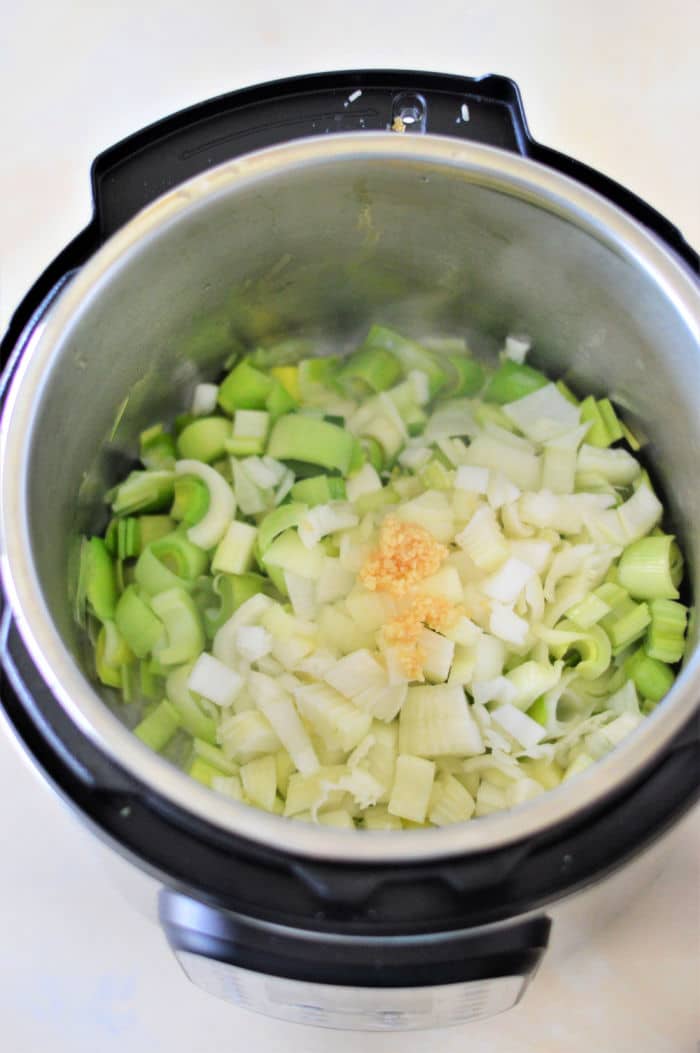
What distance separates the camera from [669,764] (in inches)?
22.8

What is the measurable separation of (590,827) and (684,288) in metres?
0.44

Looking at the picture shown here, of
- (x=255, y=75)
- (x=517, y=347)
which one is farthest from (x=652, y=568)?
(x=255, y=75)

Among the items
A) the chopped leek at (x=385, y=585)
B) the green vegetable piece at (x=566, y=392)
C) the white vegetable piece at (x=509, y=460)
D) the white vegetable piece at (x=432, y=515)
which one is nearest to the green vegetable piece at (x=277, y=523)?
the chopped leek at (x=385, y=585)

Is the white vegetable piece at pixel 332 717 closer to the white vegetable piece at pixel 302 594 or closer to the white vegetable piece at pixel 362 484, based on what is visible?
the white vegetable piece at pixel 302 594

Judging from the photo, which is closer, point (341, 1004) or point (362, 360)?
point (341, 1004)

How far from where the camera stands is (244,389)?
3.25ft

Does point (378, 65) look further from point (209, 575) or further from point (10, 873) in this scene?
point (10, 873)

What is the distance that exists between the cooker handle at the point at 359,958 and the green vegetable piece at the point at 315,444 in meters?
0.49

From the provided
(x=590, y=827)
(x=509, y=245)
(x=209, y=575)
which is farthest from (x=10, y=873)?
(x=509, y=245)

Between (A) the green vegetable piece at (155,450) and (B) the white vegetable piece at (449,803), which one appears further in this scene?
(A) the green vegetable piece at (155,450)

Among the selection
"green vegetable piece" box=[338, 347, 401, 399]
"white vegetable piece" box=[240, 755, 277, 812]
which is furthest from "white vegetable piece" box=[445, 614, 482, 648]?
"green vegetable piece" box=[338, 347, 401, 399]

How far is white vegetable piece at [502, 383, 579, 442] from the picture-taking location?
97 centimetres

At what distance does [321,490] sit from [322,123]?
361 mm

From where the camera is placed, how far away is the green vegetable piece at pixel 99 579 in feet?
2.80
